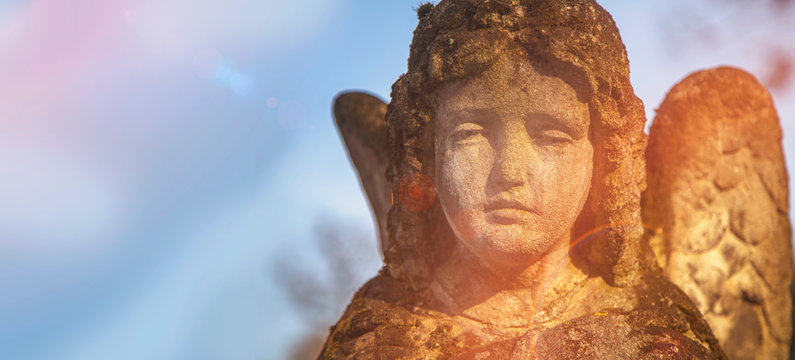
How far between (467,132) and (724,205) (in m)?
2.06

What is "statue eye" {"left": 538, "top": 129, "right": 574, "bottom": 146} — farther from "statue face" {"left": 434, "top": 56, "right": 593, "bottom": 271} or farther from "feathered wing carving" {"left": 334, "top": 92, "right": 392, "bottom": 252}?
"feathered wing carving" {"left": 334, "top": 92, "right": 392, "bottom": 252}

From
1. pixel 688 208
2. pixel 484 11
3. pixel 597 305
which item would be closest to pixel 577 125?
pixel 484 11

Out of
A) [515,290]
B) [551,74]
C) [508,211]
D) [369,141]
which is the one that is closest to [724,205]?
[515,290]

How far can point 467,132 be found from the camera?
2969 mm

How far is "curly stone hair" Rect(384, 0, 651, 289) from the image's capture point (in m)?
2.92

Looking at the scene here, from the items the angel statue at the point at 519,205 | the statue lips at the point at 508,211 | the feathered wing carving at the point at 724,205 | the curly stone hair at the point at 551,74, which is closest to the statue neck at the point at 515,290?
the angel statue at the point at 519,205

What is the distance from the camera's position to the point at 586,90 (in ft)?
9.71

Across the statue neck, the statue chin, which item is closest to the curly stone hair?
the statue neck

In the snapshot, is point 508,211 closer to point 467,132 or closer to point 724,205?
point 467,132

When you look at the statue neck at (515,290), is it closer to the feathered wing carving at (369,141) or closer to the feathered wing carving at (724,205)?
the feathered wing carving at (724,205)

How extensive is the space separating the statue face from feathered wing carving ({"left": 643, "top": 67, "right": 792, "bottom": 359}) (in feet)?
3.93

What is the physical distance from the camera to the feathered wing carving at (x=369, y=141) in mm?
4521

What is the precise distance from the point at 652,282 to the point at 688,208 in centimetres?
83

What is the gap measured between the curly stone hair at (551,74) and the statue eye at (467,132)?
0.21 meters
